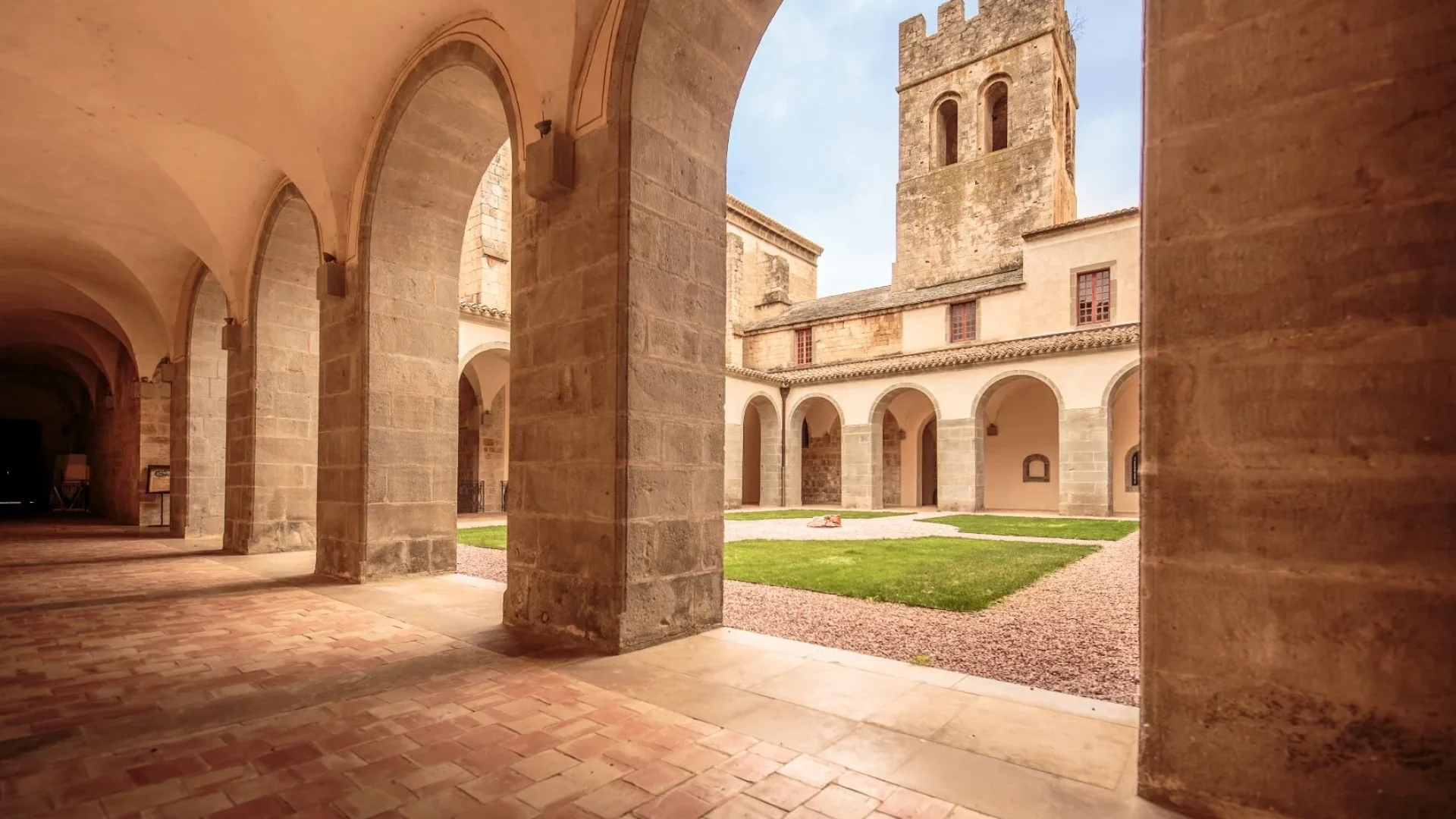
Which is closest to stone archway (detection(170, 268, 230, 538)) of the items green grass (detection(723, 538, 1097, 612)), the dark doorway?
green grass (detection(723, 538, 1097, 612))

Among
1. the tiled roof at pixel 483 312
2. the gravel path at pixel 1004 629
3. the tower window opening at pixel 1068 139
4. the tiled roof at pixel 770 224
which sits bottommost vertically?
the gravel path at pixel 1004 629

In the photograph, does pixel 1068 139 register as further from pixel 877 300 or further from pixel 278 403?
pixel 278 403

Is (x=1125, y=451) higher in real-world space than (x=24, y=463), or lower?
higher

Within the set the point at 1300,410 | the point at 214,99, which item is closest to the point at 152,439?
the point at 214,99

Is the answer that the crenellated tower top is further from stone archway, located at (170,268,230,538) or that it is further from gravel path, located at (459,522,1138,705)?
stone archway, located at (170,268,230,538)

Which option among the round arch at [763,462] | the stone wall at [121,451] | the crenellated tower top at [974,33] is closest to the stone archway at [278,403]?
the stone wall at [121,451]

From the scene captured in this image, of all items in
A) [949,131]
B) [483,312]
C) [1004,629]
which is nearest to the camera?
[1004,629]

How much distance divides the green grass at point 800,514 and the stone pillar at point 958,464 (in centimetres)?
131

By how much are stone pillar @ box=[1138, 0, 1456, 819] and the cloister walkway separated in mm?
431

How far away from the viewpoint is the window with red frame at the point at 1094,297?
17.3m

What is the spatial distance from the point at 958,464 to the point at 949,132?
14.5 m

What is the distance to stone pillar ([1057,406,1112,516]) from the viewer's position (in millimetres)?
15953

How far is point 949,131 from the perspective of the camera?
25.8 meters

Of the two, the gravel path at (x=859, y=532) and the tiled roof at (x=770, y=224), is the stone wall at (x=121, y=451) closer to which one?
the gravel path at (x=859, y=532)
